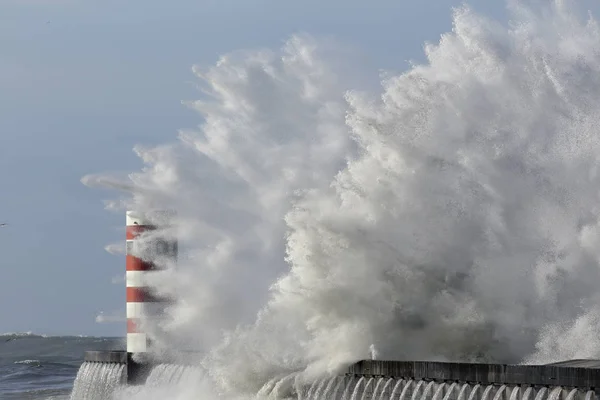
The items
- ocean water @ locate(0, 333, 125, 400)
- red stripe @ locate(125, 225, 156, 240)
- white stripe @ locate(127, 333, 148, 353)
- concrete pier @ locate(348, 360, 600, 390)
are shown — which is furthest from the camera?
ocean water @ locate(0, 333, 125, 400)

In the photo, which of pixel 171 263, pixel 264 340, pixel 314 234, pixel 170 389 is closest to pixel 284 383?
pixel 264 340

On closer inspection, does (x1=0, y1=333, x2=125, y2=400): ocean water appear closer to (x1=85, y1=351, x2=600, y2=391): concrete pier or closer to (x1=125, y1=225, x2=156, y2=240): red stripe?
(x1=125, y1=225, x2=156, y2=240): red stripe

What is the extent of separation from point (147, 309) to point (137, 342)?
65 centimetres

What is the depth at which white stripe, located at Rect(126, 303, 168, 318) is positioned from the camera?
23703 mm

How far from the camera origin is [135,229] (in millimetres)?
23906

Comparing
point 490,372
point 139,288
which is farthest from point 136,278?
point 490,372

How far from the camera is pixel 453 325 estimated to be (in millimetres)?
21500

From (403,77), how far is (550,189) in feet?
12.4

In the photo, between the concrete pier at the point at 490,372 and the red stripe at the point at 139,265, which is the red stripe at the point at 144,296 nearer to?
the red stripe at the point at 139,265

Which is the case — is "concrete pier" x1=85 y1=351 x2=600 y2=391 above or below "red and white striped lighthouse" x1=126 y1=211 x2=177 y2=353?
below

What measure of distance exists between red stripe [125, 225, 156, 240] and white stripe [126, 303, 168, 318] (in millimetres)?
1275

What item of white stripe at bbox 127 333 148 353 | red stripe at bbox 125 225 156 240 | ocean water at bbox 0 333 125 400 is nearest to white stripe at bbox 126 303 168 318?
white stripe at bbox 127 333 148 353

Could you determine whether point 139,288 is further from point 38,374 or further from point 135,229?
point 38,374

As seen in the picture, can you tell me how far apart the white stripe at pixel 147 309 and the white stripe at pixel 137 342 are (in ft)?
1.19
